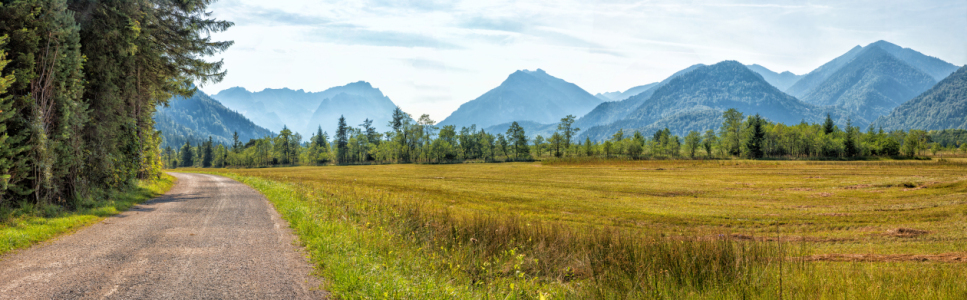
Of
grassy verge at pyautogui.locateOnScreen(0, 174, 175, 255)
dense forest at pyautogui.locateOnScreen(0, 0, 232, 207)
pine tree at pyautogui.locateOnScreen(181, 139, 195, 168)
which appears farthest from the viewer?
pine tree at pyautogui.locateOnScreen(181, 139, 195, 168)

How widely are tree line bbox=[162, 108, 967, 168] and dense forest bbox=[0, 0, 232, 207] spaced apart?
8704 cm

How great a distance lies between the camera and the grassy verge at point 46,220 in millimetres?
7981

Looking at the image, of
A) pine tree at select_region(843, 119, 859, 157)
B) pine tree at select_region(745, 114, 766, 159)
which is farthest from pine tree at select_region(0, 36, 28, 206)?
pine tree at select_region(843, 119, 859, 157)

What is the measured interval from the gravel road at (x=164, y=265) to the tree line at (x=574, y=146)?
9529cm

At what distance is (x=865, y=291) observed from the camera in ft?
20.0

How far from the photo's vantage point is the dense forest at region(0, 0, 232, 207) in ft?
36.0

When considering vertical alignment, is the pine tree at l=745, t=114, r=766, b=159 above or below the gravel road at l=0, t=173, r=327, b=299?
above

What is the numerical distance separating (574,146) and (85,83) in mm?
111046

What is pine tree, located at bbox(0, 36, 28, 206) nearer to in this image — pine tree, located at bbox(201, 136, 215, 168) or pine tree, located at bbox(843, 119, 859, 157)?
pine tree, located at bbox(843, 119, 859, 157)

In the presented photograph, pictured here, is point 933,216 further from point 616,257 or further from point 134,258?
point 134,258

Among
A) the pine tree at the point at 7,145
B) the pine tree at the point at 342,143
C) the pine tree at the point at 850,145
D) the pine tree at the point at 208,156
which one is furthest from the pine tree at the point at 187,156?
the pine tree at the point at 850,145

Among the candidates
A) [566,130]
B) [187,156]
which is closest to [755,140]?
[566,130]

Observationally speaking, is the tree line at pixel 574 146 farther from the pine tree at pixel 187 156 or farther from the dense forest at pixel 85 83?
the dense forest at pixel 85 83

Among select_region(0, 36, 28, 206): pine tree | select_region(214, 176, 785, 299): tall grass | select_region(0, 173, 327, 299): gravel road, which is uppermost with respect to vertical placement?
select_region(0, 36, 28, 206): pine tree
